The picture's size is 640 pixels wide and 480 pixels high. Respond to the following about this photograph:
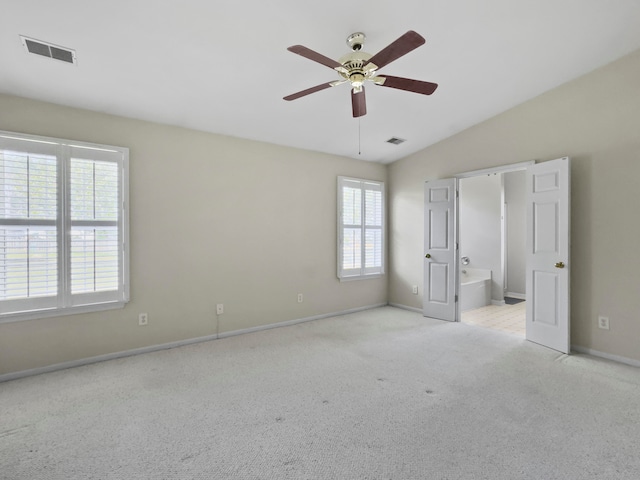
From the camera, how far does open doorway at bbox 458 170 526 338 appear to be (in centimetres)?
600

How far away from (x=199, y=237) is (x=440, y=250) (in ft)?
11.2

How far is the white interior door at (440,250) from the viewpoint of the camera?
15.9 feet

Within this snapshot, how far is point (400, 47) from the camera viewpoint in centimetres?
196

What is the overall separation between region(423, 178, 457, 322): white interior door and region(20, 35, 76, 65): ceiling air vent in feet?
14.6

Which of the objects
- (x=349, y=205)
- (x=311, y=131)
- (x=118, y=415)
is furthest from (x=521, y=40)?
(x=118, y=415)

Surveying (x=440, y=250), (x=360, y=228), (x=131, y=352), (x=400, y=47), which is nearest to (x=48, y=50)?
(x=400, y=47)

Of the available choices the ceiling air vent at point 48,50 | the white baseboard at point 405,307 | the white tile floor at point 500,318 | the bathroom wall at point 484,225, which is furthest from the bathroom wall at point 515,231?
the ceiling air vent at point 48,50

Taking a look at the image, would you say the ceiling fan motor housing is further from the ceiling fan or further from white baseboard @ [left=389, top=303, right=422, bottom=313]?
white baseboard @ [left=389, top=303, right=422, bottom=313]

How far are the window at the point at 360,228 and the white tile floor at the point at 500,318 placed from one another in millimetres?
1615

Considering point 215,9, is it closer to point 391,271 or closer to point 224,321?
point 224,321

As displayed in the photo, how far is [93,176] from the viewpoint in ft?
10.7

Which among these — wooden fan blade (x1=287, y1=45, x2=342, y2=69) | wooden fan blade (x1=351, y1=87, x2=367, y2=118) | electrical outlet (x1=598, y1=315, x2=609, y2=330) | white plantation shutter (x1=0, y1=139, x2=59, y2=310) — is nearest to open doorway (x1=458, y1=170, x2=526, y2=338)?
electrical outlet (x1=598, y1=315, x2=609, y2=330)

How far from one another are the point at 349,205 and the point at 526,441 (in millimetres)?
3808

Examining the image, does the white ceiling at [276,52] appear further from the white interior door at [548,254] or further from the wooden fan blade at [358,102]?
the white interior door at [548,254]
